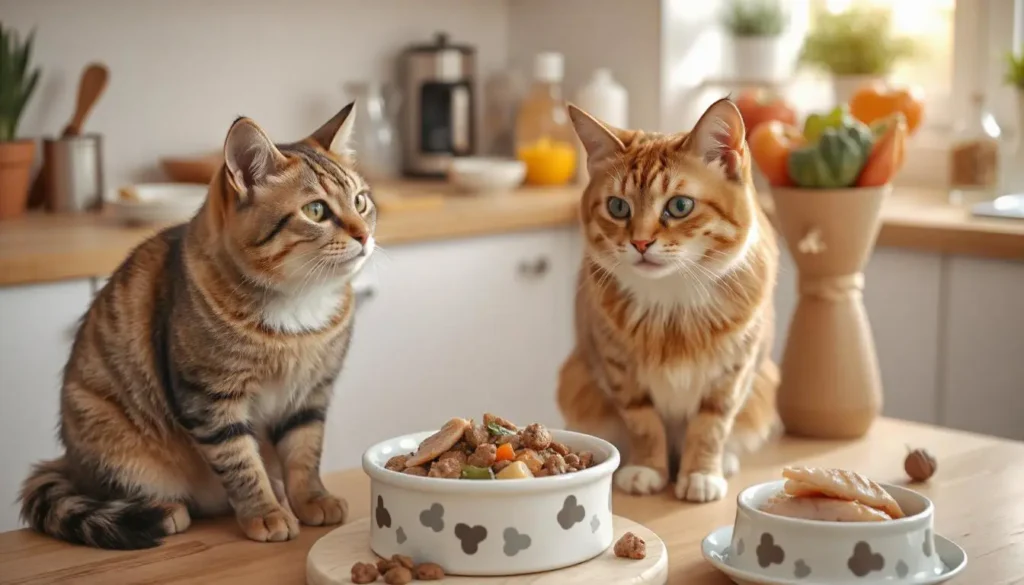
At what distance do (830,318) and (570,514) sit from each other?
70 cm

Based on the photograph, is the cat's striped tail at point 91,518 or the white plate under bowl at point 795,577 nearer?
the white plate under bowl at point 795,577

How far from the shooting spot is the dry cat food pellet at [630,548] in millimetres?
1213

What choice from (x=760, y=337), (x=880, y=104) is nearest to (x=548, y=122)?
(x=880, y=104)

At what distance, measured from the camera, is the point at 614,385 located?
63.4 inches

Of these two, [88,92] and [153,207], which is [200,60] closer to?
[88,92]

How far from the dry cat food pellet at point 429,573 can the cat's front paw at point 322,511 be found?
10.5 inches

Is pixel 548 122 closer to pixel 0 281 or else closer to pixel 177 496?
pixel 0 281

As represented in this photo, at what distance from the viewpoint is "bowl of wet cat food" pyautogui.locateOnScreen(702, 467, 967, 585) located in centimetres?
→ 114

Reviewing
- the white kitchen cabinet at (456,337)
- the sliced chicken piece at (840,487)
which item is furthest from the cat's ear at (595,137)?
the white kitchen cabinet at (456,337)

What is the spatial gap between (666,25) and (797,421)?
1742 millimetres

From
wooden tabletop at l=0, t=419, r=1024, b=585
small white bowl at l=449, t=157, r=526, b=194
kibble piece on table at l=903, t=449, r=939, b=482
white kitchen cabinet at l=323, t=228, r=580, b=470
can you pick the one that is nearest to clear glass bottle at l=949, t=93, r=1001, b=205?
white kitchen cabinet at l=323, t=228, r=580, b=470

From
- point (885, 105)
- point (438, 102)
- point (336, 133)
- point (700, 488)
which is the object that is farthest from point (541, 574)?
point (438, 102)

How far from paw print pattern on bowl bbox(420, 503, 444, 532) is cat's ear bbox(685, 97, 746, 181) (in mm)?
523

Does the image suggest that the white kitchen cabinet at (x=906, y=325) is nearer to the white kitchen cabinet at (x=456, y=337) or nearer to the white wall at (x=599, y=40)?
the white kitchen cabinet at (x=456, y=337)
